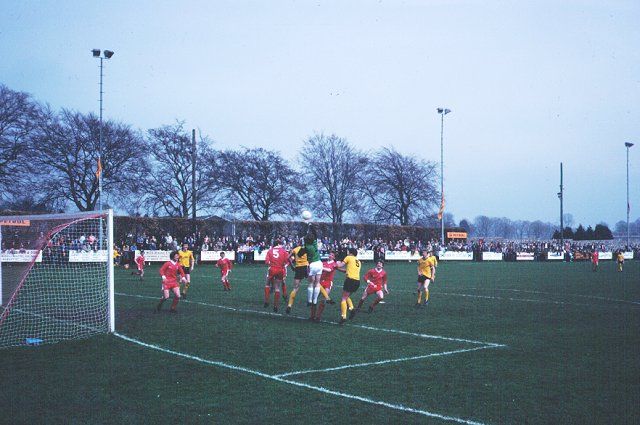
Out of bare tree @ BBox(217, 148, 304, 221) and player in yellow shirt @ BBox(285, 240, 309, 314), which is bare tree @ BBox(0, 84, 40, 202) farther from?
player in yellow shirt @ BBox(285, 240, 309, 314)

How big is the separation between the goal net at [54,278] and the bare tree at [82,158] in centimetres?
2563

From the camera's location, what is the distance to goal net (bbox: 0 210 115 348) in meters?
12.2

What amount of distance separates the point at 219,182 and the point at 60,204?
14.2 meters

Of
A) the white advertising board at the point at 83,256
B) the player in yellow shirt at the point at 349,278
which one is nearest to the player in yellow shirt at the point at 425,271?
the player in yellow shirt at the point at 349,278

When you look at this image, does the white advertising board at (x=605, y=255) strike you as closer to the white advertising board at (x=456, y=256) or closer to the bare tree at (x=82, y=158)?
the white advertising board at (x=456, y=256)

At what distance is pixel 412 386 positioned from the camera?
768 cm

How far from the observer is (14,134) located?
138 ft

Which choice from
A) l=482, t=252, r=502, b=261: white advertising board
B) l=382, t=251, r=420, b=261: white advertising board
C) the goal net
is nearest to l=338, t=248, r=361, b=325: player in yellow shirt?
the goal net

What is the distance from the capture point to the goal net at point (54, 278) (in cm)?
1219

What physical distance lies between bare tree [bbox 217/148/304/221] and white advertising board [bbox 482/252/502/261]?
19741 mm

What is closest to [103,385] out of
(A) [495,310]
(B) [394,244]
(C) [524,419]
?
(C) [524,419]

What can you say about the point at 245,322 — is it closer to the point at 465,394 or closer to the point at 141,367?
the point at 141,367

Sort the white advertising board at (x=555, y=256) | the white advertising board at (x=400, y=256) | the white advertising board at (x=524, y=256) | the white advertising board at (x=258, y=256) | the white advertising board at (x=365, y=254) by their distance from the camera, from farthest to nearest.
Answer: the white advertising board at (x=555, y=256), the white advertising board at (x=524, y=256), the white advertising board at (x=400, y=256), the white advertising board at (x=365, y=254), the white advertising board at (x=258, y=256)

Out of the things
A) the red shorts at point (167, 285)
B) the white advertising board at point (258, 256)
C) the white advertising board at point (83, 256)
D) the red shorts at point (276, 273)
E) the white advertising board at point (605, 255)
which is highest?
the white advertising board at point (83, 256)
